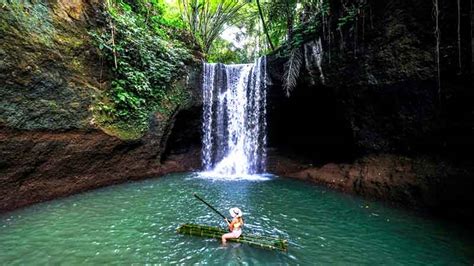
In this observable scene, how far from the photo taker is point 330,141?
36.3 feet

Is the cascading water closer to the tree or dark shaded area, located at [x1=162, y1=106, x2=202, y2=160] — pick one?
dark shaded area, located at [x1=162, y1=106, x2=202, y2=160]

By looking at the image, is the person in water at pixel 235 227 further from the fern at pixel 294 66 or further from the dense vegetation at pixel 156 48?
the fern at pixel 294 66

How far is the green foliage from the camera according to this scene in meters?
9.10

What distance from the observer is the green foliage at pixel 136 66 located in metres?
9.10

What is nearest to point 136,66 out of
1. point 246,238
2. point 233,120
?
point 233,120

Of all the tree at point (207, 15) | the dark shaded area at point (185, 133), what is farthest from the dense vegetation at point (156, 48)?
the tree at point (207, 15)

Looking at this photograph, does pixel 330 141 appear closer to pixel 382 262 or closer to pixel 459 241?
pixel 459 241

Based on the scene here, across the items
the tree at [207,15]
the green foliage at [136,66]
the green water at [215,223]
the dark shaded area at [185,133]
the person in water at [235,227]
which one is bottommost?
the green water at [215,223]

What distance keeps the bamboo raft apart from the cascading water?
698cm

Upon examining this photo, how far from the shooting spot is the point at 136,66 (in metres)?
10.1

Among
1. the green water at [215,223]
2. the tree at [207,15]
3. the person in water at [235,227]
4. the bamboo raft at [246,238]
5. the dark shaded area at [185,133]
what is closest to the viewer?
the green water at [215,223]

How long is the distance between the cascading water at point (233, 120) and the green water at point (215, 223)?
4.11 meters

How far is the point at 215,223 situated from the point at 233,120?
7.16 m

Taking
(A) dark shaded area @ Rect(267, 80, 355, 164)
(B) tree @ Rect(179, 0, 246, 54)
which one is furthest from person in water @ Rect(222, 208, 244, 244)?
(B) tree @ Rect(179, 0, 246, 54)
